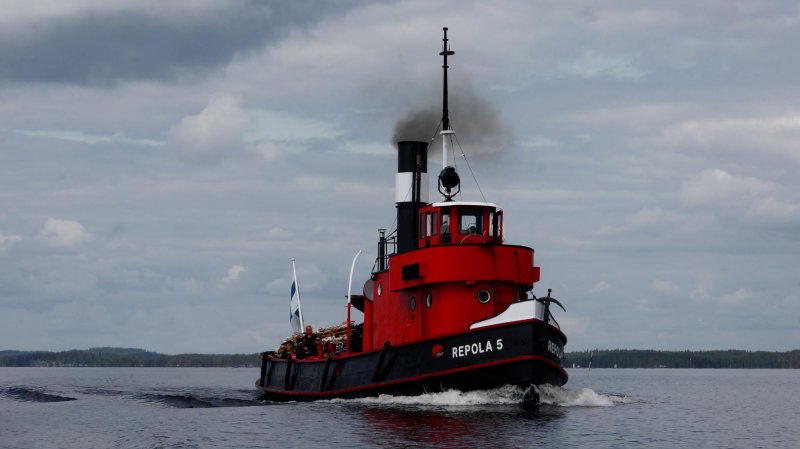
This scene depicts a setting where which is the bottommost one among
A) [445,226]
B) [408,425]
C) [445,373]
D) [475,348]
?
[408,425]

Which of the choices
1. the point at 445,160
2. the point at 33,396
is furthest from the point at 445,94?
the point at 33,396

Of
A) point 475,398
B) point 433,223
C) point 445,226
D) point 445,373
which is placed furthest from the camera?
point 433,223

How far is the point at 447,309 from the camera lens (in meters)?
34.5

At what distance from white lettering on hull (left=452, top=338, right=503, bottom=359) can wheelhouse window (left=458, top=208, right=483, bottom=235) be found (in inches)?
169

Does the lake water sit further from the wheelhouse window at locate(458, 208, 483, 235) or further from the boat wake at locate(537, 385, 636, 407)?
the wheelhouse window at locate(458, 208, 483, 235)

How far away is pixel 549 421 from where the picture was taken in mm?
31031

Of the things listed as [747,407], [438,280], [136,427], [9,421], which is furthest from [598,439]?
[747,407]

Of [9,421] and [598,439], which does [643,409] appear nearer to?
[598,439]

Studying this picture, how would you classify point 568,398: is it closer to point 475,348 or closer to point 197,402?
point 475,348

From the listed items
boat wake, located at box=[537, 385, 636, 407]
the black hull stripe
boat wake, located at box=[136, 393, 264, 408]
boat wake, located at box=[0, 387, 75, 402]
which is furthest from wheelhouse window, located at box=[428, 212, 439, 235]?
boat wake, located at box=[0, 387, 75, 402]

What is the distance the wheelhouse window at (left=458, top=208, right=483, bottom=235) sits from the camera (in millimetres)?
35375

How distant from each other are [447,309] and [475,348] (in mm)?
2159

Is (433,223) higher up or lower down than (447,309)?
higher up

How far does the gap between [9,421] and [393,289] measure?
48.8ft
